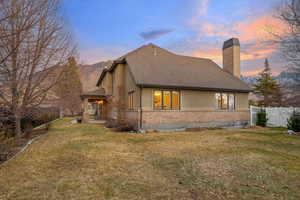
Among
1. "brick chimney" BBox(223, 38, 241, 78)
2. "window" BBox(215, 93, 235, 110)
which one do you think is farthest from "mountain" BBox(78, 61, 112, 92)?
"brick chimney" BBox(223, 38, 241, 78)

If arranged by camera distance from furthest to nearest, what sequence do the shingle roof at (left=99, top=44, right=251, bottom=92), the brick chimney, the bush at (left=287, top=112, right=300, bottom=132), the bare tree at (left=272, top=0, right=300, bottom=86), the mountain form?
the brick chimney, the mountain, the shingle roof at (left=99, top=44, right=251, bottom=92), the bush at (left=287, top=112, right=300, bottom=132), the bare tree at (left=272, top=0, right=300, bottom=86)

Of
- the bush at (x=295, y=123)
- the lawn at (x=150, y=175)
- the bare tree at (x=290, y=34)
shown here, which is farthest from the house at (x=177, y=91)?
the lawn at (x=150, y=175)

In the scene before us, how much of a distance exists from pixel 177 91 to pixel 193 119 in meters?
2.47

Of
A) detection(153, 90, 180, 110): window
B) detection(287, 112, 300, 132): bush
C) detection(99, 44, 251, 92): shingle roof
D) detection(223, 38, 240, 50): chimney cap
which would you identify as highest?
detection(223, 38, 240, 50): chimney cap

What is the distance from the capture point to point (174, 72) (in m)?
14.8

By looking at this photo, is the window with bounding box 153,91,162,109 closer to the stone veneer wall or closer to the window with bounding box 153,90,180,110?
the window with bounding box 153,90,180,110

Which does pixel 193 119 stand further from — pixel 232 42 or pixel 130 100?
pixel 232 42

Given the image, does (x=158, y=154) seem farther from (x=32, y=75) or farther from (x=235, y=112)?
(x=235, y=112)

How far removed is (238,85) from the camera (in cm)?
1608

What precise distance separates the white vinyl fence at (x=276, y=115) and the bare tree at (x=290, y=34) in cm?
547

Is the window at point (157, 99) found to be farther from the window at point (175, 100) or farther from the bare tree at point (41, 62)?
the bare tree at point (41, 62)

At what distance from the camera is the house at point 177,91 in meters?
12.8

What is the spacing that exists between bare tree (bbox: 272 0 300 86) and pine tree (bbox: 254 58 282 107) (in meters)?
25.2

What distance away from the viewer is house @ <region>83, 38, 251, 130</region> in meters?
12.8
